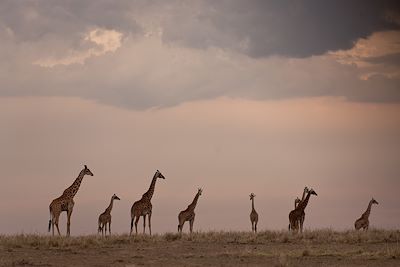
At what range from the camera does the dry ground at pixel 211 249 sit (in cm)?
2384

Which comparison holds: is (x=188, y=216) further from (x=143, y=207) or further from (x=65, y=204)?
(x=65, y=204)

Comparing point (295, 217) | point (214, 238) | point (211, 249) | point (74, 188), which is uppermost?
point (74, 188)

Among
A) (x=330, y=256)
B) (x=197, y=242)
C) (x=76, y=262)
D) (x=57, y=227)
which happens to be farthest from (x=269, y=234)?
(x=76, y=262)

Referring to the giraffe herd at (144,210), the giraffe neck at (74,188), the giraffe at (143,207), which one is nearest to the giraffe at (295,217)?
the giraffe herd at (144,210)

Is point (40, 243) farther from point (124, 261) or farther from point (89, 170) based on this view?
point (89, 170)

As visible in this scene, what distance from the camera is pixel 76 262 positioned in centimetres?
2359

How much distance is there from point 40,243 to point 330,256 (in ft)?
33.0

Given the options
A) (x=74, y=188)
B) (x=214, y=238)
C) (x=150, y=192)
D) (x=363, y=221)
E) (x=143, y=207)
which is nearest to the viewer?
(x=214, y=238)

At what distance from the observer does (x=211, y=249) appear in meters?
27.5

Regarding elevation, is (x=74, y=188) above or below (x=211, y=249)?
above

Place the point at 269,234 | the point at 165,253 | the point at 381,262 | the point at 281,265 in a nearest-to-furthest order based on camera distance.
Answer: the point at 281,265 → the point at 381,262 → the point at 165,253 → the point at 269,234

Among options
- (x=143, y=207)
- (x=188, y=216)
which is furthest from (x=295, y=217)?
(x=143, y=207)

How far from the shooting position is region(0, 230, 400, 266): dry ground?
23.8 meters

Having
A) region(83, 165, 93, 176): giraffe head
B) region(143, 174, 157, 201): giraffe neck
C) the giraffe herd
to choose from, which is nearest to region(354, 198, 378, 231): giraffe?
the giraffe herd
